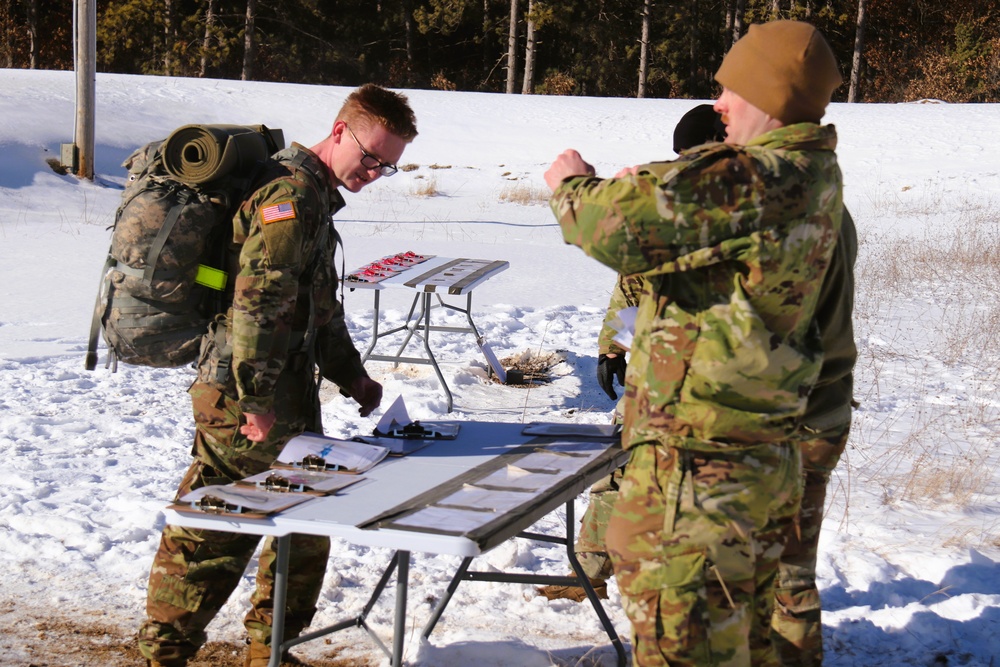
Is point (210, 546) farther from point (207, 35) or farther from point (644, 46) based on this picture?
point (207, 35)

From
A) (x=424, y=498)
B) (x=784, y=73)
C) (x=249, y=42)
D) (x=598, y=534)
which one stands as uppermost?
(x=249, y=42)

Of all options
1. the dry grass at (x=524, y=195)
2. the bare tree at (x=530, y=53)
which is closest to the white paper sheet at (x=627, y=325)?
the dry grass at (x=524, y=195)

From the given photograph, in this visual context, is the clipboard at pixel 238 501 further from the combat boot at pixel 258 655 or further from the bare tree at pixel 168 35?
the bare tree at pixel 168 35

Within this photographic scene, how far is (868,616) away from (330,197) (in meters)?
2.49

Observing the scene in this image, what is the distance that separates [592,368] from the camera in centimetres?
773

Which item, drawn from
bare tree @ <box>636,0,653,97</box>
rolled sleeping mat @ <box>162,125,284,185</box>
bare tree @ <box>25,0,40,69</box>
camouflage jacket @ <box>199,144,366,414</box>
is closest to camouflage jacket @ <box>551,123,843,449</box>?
camouflage jacket @ <box>199,144,366,414</box>

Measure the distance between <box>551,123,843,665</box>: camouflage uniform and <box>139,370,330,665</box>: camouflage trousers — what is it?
126 centimetres

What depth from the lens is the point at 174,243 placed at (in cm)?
318

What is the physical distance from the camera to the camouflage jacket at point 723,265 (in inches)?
91.0

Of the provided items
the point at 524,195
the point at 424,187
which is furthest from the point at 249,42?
the point at 524,195

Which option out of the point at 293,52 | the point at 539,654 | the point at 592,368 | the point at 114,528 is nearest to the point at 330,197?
the point at 539,654

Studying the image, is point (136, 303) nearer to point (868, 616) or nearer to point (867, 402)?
point (868, 616)

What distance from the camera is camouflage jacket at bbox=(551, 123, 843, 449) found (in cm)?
231

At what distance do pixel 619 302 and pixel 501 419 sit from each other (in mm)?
2665
